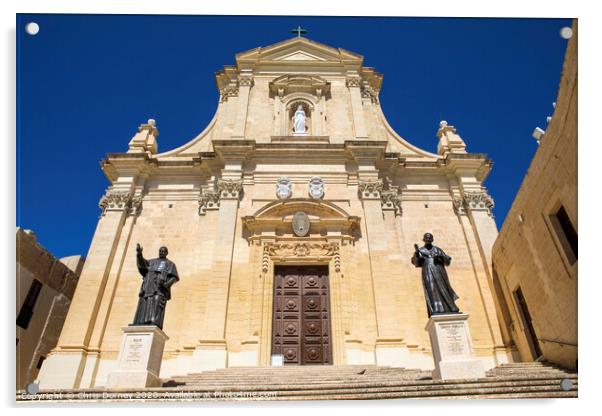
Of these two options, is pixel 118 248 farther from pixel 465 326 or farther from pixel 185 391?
pixel 465 326

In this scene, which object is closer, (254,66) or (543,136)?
(543,136)

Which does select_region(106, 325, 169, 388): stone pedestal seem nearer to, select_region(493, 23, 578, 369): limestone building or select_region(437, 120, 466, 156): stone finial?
select_region(493, 23, 578, 369): limestone building

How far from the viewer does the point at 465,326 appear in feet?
24.5

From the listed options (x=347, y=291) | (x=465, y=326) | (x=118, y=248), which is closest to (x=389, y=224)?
(x=347, y=291)

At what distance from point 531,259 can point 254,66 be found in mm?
13296

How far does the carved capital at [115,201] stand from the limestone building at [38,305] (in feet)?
7.42

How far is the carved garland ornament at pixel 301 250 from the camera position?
13.3m

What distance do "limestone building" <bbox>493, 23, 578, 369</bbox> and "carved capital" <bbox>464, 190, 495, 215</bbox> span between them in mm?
2421

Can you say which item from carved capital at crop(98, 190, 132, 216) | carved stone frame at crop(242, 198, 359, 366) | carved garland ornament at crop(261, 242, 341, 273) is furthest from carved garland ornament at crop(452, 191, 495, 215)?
carved capital at crop(98, 190, 132, 216)

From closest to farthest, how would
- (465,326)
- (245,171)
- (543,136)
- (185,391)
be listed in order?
1. (185,391)
2. (465,326)
3. (543,136)
4. (245,171)

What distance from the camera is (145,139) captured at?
16703mm

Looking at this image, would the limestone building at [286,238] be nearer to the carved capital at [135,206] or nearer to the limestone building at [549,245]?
the carved capital at [135,206]

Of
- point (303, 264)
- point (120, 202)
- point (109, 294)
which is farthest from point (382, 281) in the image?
point (120, 202)

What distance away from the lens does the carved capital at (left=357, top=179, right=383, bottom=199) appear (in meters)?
14.4
